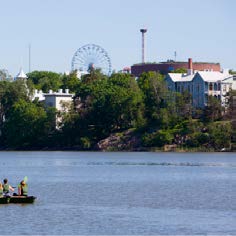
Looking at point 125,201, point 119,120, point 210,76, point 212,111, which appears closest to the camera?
point 125,201

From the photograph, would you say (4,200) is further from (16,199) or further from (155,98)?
(155,98)

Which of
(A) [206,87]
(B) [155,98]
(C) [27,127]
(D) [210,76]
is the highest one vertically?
(D) [210,76]

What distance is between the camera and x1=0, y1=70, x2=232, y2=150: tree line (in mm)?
168375

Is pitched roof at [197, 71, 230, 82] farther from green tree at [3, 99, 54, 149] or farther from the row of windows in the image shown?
green tree at [3, 99, 54, 149]

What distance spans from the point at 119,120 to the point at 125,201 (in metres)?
113

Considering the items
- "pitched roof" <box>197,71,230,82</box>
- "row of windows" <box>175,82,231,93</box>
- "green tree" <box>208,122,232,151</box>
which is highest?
"pitched roof" <box>197,71,230,82</box>

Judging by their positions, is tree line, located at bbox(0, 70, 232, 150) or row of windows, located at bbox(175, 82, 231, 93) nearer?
tree line, located at bbox(0, 70, 232, 150)

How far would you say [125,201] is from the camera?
70000 millimetres

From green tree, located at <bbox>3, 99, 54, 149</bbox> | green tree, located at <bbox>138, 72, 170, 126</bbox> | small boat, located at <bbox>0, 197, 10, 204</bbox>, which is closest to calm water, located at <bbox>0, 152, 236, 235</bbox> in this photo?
small boat, located at <bbox>0, 197, 10, 204</bbox>

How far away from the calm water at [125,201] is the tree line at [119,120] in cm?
5119

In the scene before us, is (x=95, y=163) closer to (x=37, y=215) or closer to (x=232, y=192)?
(x=232, y=192)

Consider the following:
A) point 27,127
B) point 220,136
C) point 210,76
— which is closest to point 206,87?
point 210,76

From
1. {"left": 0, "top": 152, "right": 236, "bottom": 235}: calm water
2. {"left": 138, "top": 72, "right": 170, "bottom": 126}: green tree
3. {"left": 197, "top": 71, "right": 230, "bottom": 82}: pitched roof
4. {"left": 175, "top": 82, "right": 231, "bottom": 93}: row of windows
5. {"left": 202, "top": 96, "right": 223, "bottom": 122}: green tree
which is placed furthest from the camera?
{"left": 197, "top": 71, "right": 230, "bottom": 82}: pitched roof

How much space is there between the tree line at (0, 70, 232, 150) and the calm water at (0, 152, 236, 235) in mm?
51188
